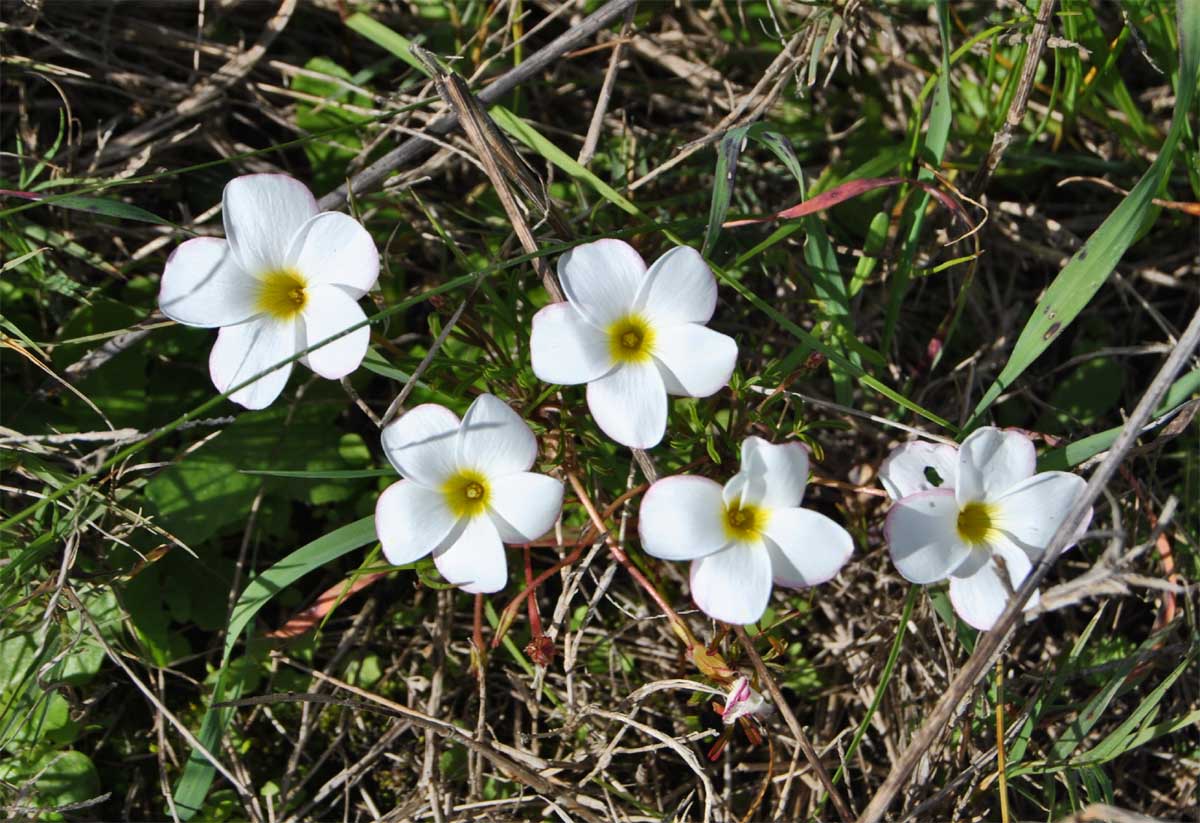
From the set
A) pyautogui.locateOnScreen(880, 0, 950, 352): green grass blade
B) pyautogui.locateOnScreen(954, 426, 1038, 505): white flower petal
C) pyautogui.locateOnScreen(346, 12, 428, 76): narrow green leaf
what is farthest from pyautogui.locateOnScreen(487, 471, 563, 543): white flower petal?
pyautogui.locateOnScreen(346, 12, 428, 76): narrow green leaf

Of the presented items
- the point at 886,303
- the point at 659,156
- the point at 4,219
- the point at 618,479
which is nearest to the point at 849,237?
the point at 886,303

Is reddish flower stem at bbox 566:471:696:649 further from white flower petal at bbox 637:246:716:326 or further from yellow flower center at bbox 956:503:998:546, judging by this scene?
yellow flower center at bbox 956:503:998:546

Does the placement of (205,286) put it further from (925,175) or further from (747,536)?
(925,175)

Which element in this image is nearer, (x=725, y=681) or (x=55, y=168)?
(x=725, y=681)

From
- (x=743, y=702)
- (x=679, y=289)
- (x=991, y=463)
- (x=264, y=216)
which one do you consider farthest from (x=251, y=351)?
(x=991, y=463)

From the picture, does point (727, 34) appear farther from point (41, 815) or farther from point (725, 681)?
point (41, 815)

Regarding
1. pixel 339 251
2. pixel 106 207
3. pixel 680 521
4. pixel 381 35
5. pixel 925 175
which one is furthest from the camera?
pixel 381 35

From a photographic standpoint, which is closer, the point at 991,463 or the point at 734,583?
the point at 734,583

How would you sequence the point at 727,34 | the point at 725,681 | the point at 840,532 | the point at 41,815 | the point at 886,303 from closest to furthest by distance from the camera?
the point at 840,532
the point at 725,681
the point at 41,815
the point at 886,303
the point at 727,34
